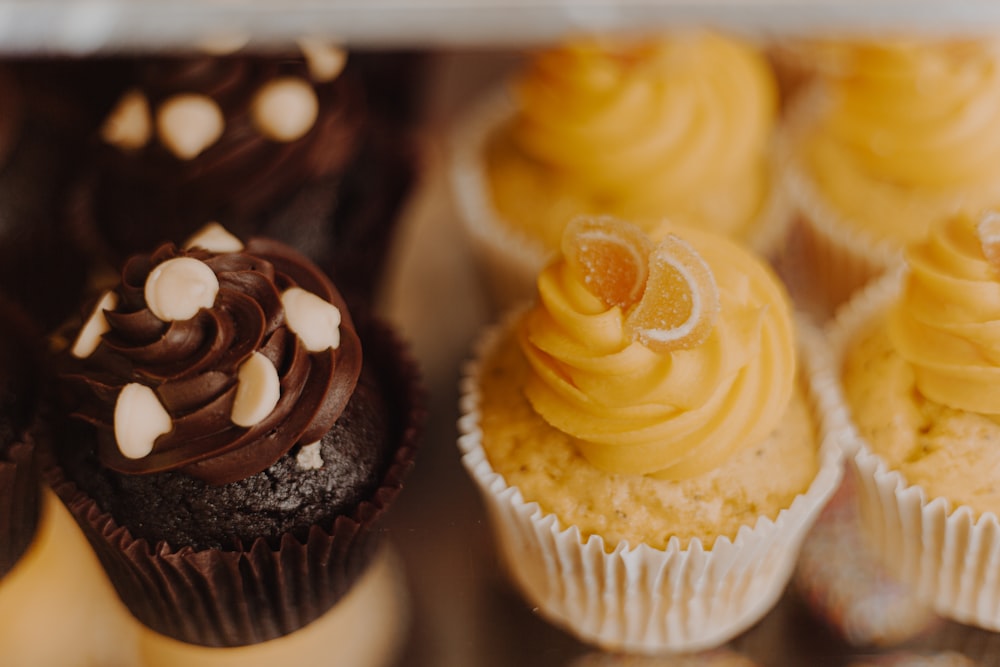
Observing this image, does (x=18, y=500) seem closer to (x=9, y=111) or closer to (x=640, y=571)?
(x=9, y=111)

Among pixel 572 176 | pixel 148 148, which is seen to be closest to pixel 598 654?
pixel 572 176

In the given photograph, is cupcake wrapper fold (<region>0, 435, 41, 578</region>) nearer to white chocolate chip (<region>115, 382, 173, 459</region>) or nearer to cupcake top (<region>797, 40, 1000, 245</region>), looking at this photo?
white chocolate chip (<region>115, 382, 173, 459</region>)

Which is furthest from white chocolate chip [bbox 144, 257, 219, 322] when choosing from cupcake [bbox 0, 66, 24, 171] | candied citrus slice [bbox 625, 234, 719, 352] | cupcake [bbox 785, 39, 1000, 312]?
cupcake [bbox 785, 39, 1000, 312]

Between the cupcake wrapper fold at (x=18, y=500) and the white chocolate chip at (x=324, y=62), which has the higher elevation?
the white chocolate chip at (x=324, y=62)

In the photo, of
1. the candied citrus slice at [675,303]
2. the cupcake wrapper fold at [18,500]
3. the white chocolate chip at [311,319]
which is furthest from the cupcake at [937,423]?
the cupcake wrapper fold at [18,500]

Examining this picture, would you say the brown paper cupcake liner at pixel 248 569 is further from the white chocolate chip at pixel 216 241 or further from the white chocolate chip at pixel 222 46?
the white chocolate chip at pixel 222 46

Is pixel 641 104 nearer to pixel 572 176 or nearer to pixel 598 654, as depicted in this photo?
pixel 572 176
